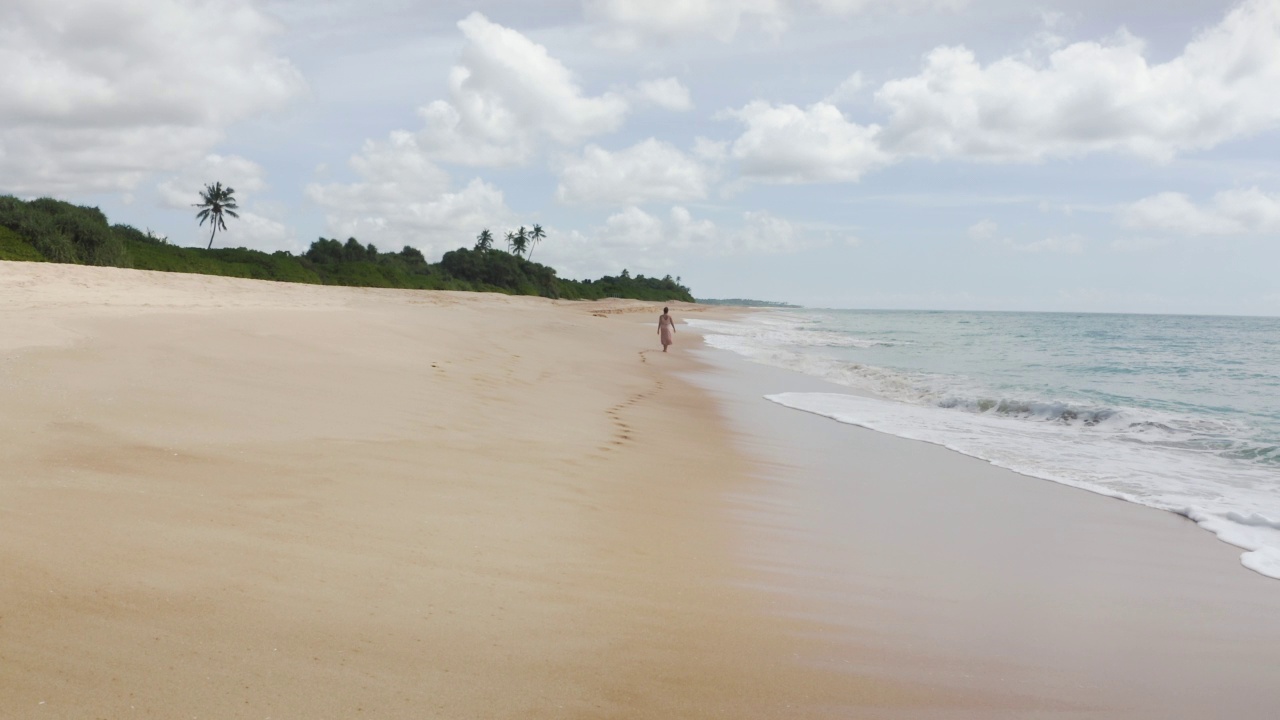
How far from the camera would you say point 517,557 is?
370 cm

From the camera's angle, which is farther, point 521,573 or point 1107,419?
point 1107,419

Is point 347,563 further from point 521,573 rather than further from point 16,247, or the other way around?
point 16,247

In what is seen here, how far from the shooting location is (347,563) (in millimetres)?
3258

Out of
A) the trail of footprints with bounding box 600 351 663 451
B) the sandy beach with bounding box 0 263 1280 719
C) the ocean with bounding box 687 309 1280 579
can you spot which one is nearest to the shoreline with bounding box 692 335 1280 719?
the sandy beach with bounding box 0 263 1280 719

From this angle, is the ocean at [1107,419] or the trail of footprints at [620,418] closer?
the ocean at [1107,419]

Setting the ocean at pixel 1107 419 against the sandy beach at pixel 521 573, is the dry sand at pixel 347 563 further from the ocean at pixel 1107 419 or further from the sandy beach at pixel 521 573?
the ocean at pixel 1107 419

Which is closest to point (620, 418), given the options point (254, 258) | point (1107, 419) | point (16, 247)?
point (1107, 419)

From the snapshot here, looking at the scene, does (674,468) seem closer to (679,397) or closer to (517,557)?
(517,557)

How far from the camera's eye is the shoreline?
3025 mm

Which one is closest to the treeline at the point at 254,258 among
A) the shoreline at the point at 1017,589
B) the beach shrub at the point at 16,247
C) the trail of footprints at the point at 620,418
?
the beach shrub at the point at 16,247

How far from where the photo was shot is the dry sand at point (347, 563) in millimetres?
2326

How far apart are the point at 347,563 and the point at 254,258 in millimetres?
51686

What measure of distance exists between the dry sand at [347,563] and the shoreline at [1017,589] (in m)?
0.28

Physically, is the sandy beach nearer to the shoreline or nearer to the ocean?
the shoreline
